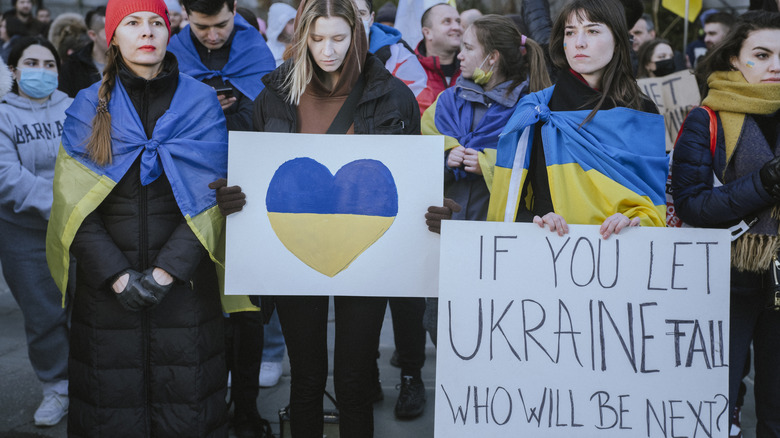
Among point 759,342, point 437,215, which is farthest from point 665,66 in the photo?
point 437,215

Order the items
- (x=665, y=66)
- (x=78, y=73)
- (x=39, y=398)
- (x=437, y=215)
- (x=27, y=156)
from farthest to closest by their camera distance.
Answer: (x=665, y=66) → (x=78, y=73) → (x=39, y=398) → (x=27, y=156) → (x=437, y=215)

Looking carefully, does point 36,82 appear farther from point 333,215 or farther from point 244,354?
point 333,215

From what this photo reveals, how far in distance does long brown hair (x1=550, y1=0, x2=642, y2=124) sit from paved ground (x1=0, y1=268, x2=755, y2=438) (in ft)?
6.60

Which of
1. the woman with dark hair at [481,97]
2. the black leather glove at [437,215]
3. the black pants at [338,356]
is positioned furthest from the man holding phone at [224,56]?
the black leather glove at [437,215]

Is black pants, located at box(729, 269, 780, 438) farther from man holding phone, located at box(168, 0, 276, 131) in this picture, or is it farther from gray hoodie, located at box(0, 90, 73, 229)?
gray hoodie, located at box(0, 90, 73, 229)

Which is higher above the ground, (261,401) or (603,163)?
(603,163)

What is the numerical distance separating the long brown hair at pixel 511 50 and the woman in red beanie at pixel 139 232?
Result: 4.58 feet

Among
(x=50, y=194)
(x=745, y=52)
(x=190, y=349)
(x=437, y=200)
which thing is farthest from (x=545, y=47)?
(x=50, y=194)

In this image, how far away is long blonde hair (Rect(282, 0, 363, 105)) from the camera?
2.85m

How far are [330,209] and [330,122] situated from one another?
1.19 ft

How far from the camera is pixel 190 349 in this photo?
2979 millimetres

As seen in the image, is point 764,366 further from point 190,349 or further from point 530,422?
point 190,349

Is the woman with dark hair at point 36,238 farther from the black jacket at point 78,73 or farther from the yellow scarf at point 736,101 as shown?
the yellow scarf at point 736,101

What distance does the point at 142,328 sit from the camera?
296 centimetres
